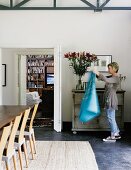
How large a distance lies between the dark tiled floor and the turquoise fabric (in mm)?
525

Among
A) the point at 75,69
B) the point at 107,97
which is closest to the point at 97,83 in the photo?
the point at 75,69

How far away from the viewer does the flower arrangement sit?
23.3 feet

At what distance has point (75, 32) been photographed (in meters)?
7.52

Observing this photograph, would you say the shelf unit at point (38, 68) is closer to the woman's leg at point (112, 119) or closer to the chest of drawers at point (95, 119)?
the chest of drawers at point (95, 119)

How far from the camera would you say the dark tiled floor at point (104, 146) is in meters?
4.58

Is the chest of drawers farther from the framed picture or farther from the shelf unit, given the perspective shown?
the shelf unit

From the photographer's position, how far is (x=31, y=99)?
1094cm

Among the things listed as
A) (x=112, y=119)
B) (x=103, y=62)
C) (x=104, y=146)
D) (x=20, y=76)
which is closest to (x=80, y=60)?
(x=103, y=62)

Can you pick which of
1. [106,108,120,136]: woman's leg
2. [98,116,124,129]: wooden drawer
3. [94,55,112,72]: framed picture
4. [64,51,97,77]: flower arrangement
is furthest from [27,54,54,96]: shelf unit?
[106,108,120,136]: woman's leg

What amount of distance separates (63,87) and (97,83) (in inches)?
33.6

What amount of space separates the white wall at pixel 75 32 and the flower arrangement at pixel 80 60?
417 millimetres

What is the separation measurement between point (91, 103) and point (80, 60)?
1266mm

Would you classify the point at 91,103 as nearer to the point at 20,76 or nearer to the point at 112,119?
the point at 112,119

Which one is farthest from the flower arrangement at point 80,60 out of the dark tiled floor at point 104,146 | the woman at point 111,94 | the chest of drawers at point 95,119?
the dark tiled floor at point 104,146
